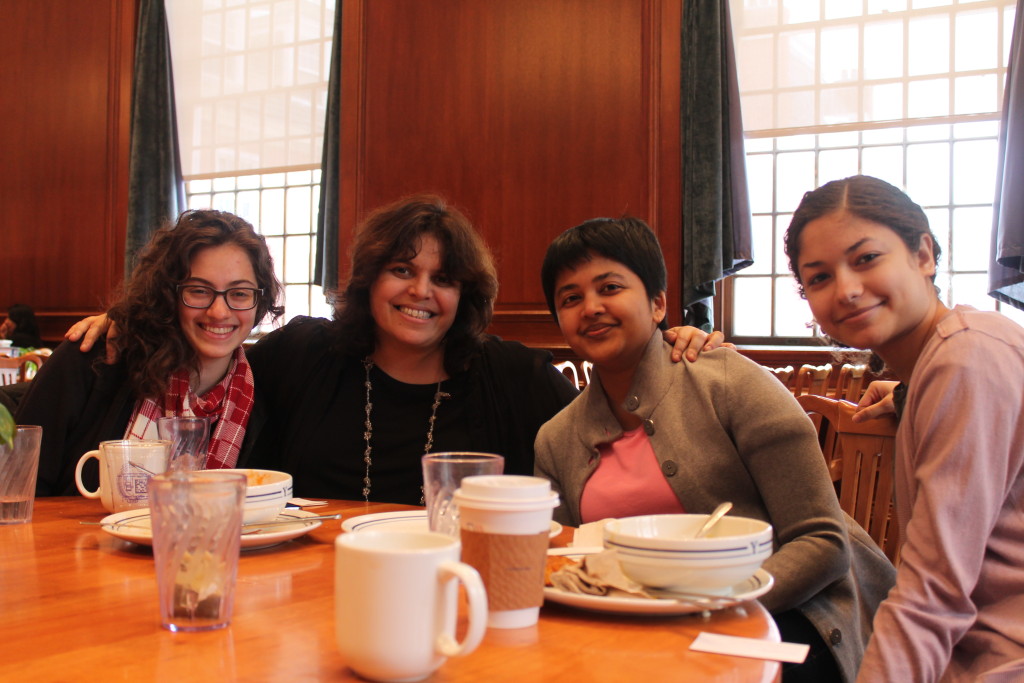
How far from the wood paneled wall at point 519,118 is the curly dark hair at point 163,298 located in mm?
3092

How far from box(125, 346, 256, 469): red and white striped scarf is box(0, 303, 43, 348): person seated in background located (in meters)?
5.29

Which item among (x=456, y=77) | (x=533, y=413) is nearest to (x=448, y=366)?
(x=533, y=413)

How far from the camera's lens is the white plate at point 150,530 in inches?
44.1

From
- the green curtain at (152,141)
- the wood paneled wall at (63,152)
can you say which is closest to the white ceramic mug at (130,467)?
the green curtain at (152,141)

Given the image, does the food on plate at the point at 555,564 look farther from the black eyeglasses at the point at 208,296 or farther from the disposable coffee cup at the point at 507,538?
the black eyeglasses at the point at 208,296

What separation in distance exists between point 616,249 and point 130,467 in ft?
2.84

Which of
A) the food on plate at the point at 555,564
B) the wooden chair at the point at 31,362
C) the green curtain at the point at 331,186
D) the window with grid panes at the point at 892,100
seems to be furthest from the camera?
the green curtain at the point at 331,186

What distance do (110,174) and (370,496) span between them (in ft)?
18.9

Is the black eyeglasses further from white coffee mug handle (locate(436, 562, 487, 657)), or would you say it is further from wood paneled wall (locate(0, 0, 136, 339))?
wood paneled wall (locate(0, 0, 136, 339))

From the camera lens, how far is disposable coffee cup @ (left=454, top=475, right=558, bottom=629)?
790mm

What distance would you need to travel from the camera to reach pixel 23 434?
131 centimetres

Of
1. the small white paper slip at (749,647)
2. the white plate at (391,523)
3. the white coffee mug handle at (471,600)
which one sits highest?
the white coffee mug handle at (471,600)

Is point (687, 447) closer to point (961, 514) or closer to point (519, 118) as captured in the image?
point (961, 514)

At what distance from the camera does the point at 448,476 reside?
37.6 inches
